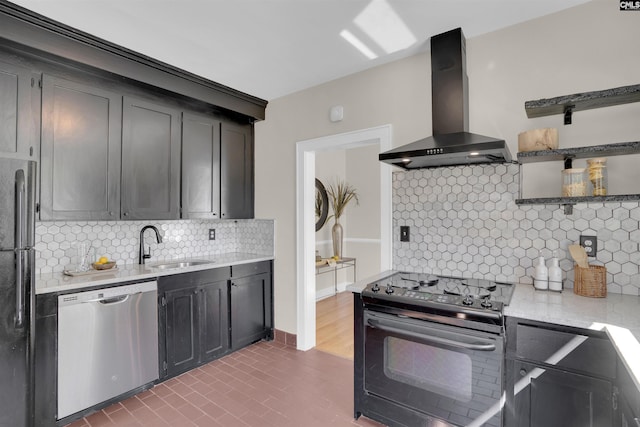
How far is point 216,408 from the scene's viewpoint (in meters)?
2.31

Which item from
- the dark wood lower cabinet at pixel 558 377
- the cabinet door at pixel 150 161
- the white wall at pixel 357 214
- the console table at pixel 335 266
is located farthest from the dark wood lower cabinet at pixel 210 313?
the dark wood lower cabinet at pixel 558 377

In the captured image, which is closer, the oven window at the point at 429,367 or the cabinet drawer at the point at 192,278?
the oven window at the point at 429,367

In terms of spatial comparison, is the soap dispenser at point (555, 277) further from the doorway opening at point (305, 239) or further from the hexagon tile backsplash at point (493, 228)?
the doorway opening at point (305, 239)

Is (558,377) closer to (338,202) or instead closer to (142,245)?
(142,245)

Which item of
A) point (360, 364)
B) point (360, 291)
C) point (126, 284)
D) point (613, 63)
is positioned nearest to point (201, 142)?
point (126, 284)

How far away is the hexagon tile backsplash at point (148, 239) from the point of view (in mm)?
2523

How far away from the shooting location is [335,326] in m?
3.97

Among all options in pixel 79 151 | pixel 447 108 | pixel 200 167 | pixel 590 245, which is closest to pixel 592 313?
pixel 590 245

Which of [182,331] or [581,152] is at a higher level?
[581,152]

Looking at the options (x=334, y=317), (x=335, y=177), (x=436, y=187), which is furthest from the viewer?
(x=335, y=177)

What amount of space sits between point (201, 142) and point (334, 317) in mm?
2758

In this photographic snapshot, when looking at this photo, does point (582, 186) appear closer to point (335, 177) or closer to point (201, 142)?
point (201, 142)

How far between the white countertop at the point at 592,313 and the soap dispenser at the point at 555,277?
4 centimetres

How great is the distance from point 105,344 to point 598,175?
10.9ft
